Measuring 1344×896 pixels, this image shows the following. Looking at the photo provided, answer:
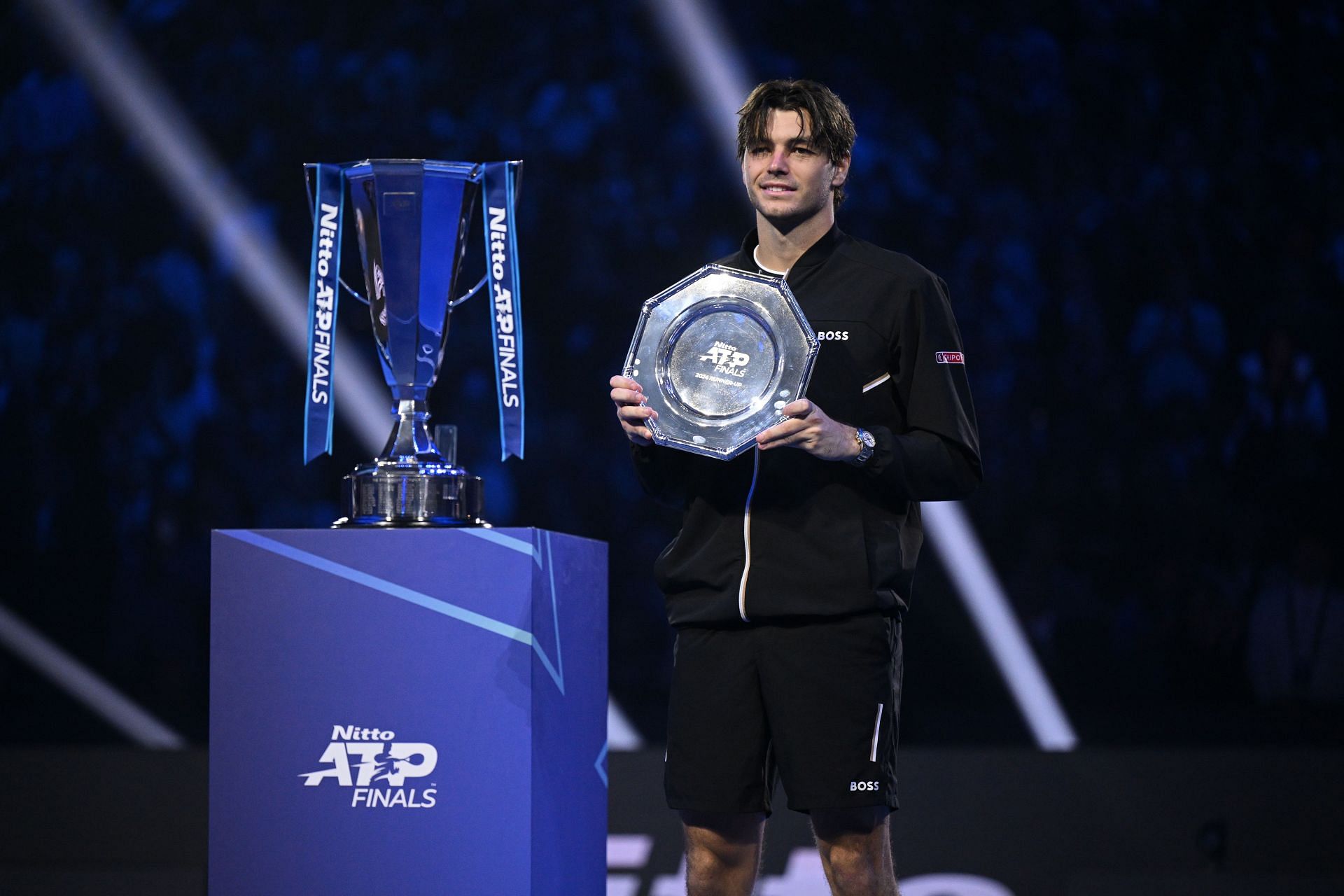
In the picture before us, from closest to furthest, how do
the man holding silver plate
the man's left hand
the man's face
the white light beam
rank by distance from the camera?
1. the man's left hand
2. the man holding silver plate
3. the man's face
4. the white light beam

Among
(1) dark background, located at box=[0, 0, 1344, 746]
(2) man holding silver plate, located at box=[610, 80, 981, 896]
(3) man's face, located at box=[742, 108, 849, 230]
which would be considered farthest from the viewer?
(1) dark background, located at box=[0, 0, 1344, 746]

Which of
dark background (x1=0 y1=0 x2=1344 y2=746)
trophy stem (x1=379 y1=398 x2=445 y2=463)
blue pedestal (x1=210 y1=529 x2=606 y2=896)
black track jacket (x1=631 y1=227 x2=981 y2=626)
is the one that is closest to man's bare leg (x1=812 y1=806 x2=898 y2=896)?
black track jacket (x1=631 y1=227 x2=981 y2=626)

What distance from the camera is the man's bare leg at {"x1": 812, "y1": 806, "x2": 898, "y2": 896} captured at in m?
1.89

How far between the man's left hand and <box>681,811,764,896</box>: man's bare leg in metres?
0.53

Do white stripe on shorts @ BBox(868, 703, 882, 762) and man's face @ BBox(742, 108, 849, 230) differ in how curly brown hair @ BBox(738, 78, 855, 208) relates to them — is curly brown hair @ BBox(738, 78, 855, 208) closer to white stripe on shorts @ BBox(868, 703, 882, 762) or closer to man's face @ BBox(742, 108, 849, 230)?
man's face @ BBox(742, 108, 849, 230)

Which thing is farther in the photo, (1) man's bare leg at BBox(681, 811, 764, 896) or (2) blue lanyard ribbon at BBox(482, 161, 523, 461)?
(2) blue lanyard ribbon at BBox(482, 161, 523, 461)

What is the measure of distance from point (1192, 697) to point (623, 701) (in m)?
1.58

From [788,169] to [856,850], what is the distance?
3.11 ft

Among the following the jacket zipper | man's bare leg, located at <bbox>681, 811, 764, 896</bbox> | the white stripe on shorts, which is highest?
the jacket zipper

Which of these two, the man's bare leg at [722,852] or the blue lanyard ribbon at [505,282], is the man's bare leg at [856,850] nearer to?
the man's bare leg at [722,852]

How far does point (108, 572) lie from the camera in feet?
13.7

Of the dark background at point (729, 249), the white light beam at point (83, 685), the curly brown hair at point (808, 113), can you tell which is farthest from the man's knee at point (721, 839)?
the white light beam at point (83, 685)

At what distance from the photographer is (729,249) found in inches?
160

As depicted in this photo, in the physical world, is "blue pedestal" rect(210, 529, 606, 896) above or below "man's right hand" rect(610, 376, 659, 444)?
below
